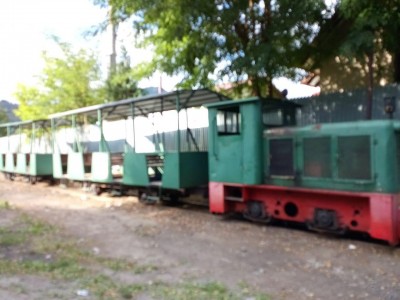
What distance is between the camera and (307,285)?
5910mm

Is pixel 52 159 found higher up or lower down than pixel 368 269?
higher up

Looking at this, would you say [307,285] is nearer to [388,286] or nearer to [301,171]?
[388,286]

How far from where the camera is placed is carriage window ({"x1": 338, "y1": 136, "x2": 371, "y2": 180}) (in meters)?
7.84

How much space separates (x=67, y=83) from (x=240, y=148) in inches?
717

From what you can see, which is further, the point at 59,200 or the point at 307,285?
the point at 59,200

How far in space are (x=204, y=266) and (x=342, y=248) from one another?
2.45 meters

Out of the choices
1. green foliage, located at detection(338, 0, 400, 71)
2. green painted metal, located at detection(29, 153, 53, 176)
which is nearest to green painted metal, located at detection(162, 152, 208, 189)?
green foliage, located at detection(338, 0, 400, 71)

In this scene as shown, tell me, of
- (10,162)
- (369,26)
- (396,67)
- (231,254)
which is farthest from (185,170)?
(10,162)

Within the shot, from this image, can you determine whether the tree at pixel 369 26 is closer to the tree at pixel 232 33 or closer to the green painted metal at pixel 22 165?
the tree at pixel 232 33

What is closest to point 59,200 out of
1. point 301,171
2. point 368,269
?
point 301,171

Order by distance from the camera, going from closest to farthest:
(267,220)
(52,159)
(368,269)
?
(368,269)
(267,220)
(52,159)

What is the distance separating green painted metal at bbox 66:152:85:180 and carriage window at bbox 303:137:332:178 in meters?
9.75

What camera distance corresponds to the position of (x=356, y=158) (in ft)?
26.2

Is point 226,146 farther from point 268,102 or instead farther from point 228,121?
point 268,102
